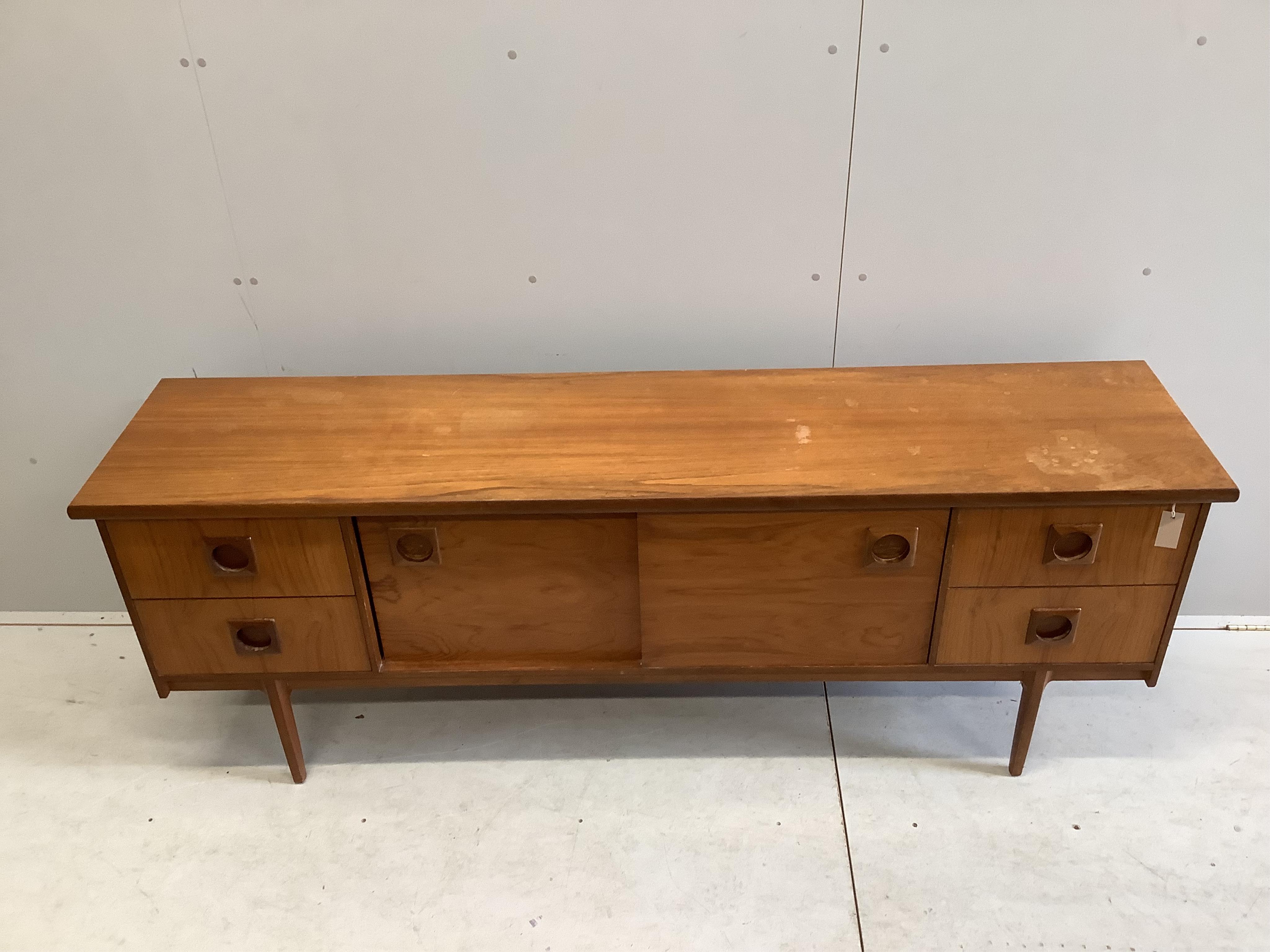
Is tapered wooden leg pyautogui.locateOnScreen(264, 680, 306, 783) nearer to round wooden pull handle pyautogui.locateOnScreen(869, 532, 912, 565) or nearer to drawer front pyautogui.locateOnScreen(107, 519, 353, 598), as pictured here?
drawer front pyautogui.locateOnScreen(107, 519, 353, 598)

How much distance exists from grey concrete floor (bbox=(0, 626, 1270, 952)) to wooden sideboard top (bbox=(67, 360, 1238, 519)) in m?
0.58

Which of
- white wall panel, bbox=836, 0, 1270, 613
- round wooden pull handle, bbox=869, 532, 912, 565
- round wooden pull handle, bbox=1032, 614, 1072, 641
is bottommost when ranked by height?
round wooden pull handle, bbox=1032, 614, 1072, 641

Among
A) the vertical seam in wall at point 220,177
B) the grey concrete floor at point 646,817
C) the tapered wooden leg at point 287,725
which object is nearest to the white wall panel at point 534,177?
the vertical seam in wall at point 220,177

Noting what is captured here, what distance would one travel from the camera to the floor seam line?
147 centimetres

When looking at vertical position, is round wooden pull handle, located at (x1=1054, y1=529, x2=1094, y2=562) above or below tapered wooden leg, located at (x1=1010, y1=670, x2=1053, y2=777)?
above

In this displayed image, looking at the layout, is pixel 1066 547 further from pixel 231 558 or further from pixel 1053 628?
pixel 231 558

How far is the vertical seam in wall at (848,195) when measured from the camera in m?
1.50

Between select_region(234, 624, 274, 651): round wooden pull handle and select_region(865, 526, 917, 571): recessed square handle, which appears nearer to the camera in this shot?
select_region(865, 526, 917, 571): recessed square handle

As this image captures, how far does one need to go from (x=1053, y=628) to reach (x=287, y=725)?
1.23 m

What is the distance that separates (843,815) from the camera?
163 centimetres

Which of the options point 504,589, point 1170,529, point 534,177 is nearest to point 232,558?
point 504,589

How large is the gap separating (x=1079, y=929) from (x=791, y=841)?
0.43 metres

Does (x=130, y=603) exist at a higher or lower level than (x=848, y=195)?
lower

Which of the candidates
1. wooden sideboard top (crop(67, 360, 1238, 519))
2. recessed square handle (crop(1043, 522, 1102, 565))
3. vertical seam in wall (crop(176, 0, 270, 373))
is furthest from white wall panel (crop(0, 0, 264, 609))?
recessed square handle (crop(1043, 522, 1102, 565))
